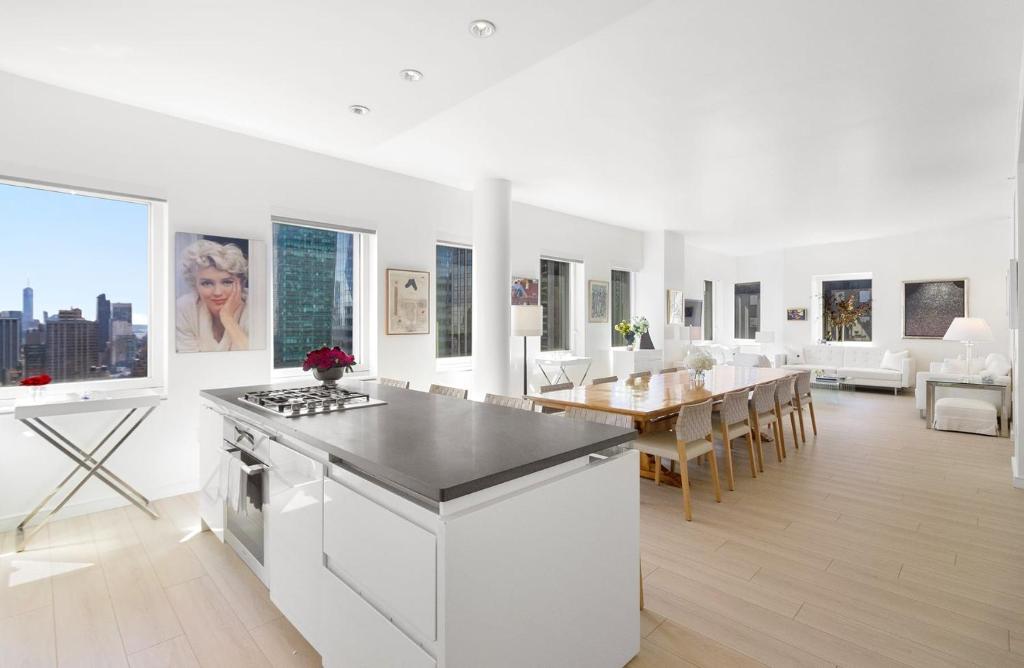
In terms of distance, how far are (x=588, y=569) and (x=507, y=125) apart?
330 centimetres

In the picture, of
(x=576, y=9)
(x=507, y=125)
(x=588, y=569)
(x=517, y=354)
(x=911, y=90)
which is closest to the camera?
(x=588, y=569)

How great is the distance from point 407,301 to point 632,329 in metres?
3.98

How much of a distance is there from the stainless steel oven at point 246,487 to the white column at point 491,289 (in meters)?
2.86

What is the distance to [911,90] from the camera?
3299 mm

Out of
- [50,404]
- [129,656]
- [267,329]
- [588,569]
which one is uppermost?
[267,329]

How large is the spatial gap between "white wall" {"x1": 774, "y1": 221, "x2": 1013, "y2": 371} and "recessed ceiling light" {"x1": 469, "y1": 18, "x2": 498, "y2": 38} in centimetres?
943

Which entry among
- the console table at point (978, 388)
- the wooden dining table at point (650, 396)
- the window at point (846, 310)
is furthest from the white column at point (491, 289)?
the window at point (846, 310)

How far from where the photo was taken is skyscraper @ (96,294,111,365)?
11.6 ft

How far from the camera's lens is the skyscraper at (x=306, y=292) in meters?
4.47

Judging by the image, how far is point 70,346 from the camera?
3.43 metres

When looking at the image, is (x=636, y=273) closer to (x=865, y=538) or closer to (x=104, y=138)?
(x=865, y=538)

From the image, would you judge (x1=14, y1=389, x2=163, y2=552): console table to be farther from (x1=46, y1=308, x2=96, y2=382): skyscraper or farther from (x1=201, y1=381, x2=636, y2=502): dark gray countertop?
(x1=201, y1=381, x2=636, y2=502): dark gray countertop

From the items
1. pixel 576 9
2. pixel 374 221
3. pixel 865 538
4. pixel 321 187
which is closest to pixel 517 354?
pixel 374 221

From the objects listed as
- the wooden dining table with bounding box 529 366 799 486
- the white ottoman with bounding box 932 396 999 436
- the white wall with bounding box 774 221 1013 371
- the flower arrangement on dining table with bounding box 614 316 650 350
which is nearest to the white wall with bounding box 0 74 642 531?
the wooden dining table with bounding box 529 366 799 486
